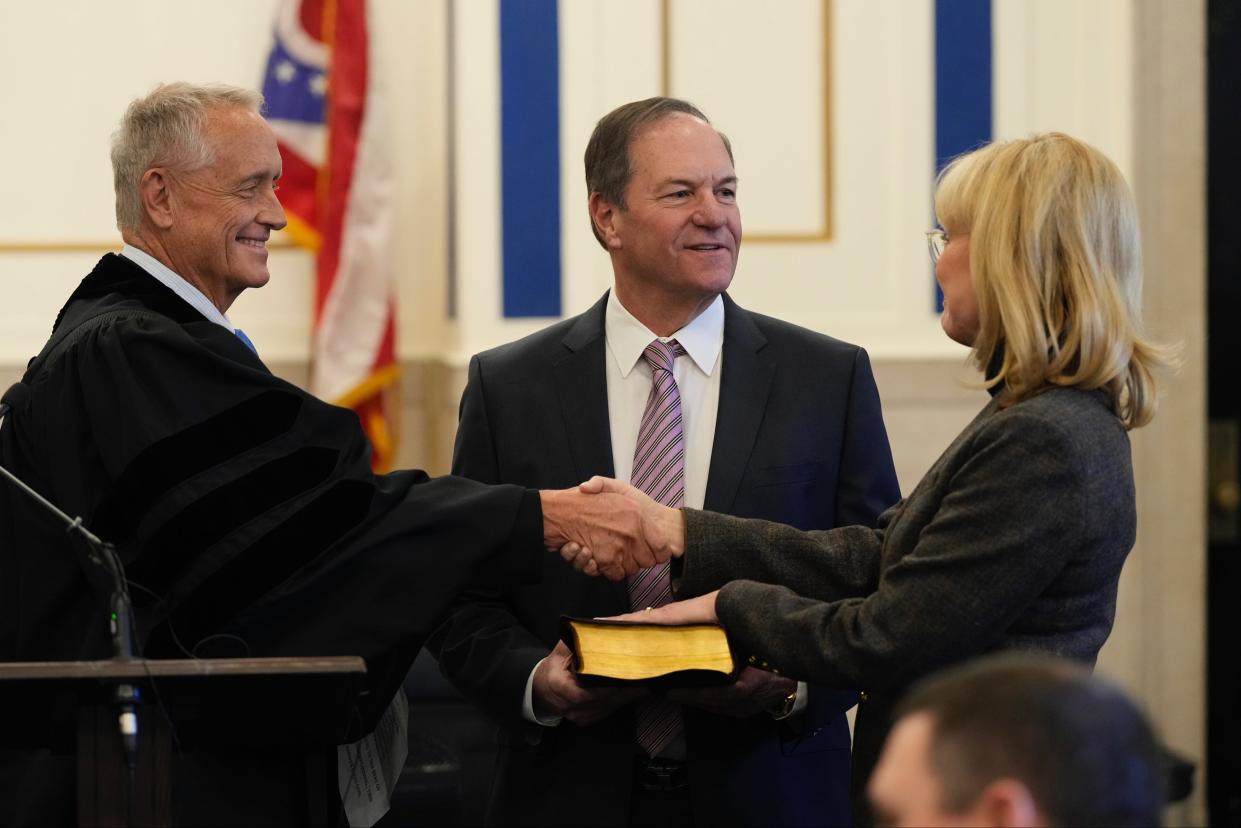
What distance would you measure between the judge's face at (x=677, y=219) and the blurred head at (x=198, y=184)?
754 mm

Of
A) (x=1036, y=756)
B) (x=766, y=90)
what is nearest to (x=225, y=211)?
(x=1036, y=756)

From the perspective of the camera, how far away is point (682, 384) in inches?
135

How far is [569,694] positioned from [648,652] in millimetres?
238

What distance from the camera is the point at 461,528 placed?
9.88ft

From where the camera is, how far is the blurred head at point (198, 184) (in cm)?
318

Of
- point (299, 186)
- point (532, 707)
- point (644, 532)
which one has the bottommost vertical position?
point (532, 707)

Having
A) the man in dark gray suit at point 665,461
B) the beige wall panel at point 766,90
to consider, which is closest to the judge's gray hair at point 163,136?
the man in dark gray suit at point 665,461

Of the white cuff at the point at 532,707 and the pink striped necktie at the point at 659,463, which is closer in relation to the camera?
the white cuff at the point at 532,707

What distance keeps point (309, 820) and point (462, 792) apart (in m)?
2.38

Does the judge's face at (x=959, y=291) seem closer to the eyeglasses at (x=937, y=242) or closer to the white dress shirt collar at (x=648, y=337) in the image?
the eyeglasses at (x=937, y=242)

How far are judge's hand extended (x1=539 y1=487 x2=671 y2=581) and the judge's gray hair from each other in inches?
37.4

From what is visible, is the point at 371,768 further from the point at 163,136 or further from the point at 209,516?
the point at 163,136

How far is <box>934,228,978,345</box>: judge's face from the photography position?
2.62 meters

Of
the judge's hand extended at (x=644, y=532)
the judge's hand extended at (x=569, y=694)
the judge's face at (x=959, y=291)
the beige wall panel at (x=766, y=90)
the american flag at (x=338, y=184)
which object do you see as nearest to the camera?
the judge's face at (x=959, y=291)
